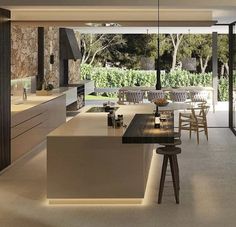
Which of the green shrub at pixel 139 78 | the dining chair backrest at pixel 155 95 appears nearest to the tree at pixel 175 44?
the green shrub at pixel 139 78

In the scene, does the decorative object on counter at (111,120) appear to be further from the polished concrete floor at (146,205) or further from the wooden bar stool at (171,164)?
the polished concrete floor at (146,205)

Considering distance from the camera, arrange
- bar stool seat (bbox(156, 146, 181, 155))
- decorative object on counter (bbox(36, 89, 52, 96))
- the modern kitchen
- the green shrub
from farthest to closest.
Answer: the green shrub
decorative object on counter (bbox(36, 89, 52, 96))
bar stool seat (bbox(156, 146, 181, 155))
the modern kitchen

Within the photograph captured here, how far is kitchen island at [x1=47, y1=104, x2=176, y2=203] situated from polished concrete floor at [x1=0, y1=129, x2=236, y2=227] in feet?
0.53

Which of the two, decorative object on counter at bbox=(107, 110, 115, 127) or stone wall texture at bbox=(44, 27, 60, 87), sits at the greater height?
stone wall texture at bbox=(44, 27, 60, 87)

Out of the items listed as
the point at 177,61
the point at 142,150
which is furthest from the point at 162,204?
the point at 177,61

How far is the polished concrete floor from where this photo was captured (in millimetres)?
5199

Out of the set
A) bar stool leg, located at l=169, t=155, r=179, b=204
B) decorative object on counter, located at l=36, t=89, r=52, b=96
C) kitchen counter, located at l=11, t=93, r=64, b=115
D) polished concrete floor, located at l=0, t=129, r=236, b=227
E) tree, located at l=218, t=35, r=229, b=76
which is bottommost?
polished concrete floor, located at l=0, t=129, r=236, b=227

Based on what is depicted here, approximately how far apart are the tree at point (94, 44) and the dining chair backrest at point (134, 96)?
824 centimetres

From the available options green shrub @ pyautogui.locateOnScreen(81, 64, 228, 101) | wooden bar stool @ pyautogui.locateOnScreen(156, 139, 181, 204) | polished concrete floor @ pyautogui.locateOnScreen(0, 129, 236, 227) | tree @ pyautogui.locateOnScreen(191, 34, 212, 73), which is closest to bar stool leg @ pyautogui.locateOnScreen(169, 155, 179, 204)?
wooden bar stool @ pyautogui.locateOnScreen(156, 139, 181, 204)

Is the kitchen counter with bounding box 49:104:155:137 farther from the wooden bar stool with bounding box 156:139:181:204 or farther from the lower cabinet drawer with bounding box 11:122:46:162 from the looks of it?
the lower cabinet drawer with bounding box 11:122:46:162

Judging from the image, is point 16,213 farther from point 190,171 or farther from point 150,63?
point 150,63

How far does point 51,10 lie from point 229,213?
480cm

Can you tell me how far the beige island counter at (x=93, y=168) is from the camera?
18.9 feet

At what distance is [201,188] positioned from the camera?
21.5 feet
